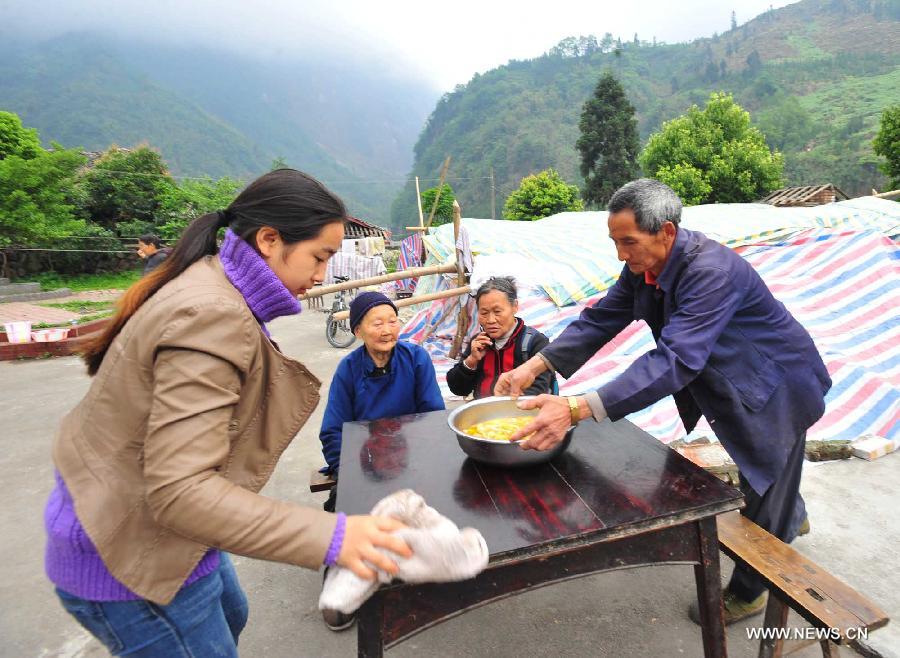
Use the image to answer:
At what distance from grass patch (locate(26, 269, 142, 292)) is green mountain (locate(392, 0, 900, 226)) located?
1555 inches

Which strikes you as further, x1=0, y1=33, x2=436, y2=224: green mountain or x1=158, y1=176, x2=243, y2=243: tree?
x1=0, y1=33, x2=436, y2=224: green mountain

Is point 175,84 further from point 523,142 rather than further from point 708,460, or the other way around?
point 708,460

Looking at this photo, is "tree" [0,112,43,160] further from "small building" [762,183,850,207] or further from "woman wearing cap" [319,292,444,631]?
"small building" [762,183,850,207]

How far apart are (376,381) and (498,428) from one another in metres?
0.96

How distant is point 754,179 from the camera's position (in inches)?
995

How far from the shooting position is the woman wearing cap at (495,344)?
317 cm

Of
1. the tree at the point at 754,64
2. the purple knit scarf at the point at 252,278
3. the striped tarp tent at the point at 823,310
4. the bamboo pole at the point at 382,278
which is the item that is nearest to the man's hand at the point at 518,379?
the purple knit scarf at the point at 252,278

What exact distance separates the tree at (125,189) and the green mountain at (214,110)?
22.9m

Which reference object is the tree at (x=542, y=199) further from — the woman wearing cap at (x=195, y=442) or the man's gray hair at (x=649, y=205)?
the woman wearing cap at (x=195, y=442)

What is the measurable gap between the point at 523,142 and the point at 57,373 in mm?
56350

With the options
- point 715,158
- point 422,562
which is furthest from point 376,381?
point 715,158

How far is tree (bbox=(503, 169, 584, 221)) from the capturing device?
29.7 m

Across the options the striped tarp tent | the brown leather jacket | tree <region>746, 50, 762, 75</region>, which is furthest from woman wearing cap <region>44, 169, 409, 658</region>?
tree <region>746, 50, 762, 75</region>

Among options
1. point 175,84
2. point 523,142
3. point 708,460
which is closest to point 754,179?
point 708,460
